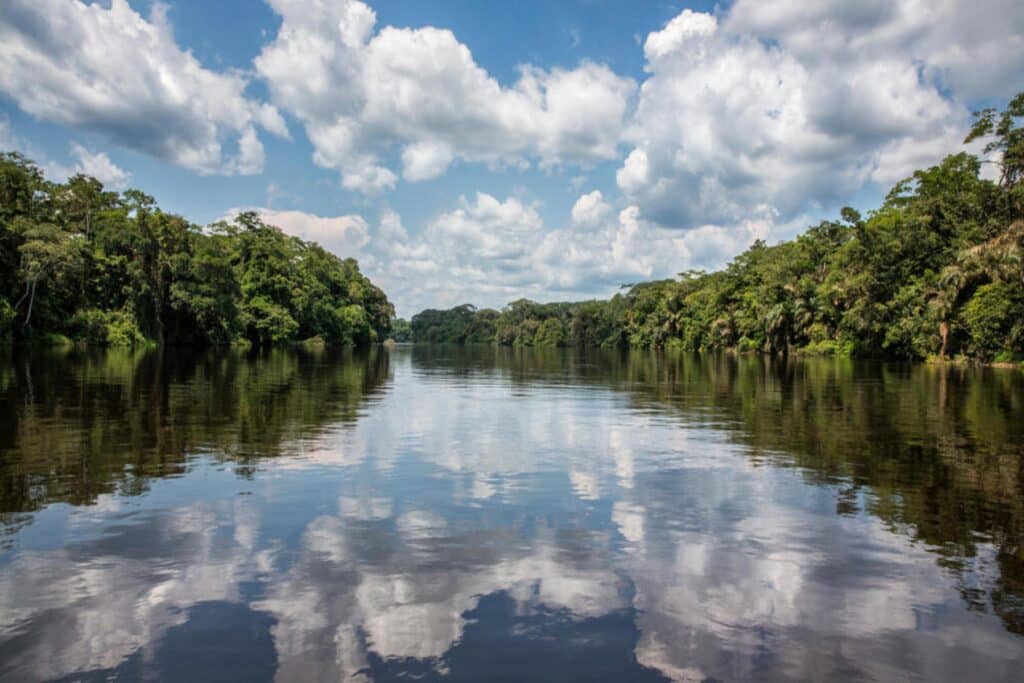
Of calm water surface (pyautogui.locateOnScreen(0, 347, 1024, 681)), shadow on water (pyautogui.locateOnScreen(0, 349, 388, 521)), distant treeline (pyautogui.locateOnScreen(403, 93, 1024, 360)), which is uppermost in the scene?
distant treeline (pyautogui.locateOnScreen(403, 93, 1024, 360))

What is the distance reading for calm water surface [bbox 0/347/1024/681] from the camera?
17.5 ft

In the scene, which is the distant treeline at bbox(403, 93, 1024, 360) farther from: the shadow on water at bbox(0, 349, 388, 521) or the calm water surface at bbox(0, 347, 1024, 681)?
the shadow on water at bbox(0, 349, 388, 521)

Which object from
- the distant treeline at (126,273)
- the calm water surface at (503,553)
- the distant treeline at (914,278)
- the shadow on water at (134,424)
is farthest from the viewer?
the distant treeline at (126,273)

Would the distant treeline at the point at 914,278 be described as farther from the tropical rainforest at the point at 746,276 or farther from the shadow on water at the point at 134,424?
the shadow on water at the point at 134,424

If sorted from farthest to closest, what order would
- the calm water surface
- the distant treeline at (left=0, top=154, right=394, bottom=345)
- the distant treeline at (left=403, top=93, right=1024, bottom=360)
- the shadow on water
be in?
the distant treeline at (left=0, top=154, right=394, bottom=345)
the distant treeline at (left=403, top=93, right=1024, bottom=360)
the shadow on water
the calm water surface

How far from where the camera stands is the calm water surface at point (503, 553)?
532 centimetres

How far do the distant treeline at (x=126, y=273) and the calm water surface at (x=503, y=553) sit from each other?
5442 centimetres

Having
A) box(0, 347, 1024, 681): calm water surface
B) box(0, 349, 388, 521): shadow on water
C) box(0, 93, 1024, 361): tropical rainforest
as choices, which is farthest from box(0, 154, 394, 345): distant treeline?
box(0, 347, 1024, 681): calm water surface

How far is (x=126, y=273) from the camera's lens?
73625mm

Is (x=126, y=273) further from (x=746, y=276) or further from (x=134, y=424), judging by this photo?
(x=746, y=276)

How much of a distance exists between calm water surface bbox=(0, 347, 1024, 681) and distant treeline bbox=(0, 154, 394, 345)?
54423 millimetres

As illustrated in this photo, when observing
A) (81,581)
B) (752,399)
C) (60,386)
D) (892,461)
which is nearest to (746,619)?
(81,581)

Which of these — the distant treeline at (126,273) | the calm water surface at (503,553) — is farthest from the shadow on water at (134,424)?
the distant treeline at (126,273)

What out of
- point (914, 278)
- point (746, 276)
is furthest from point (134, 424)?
point (746, 276)
